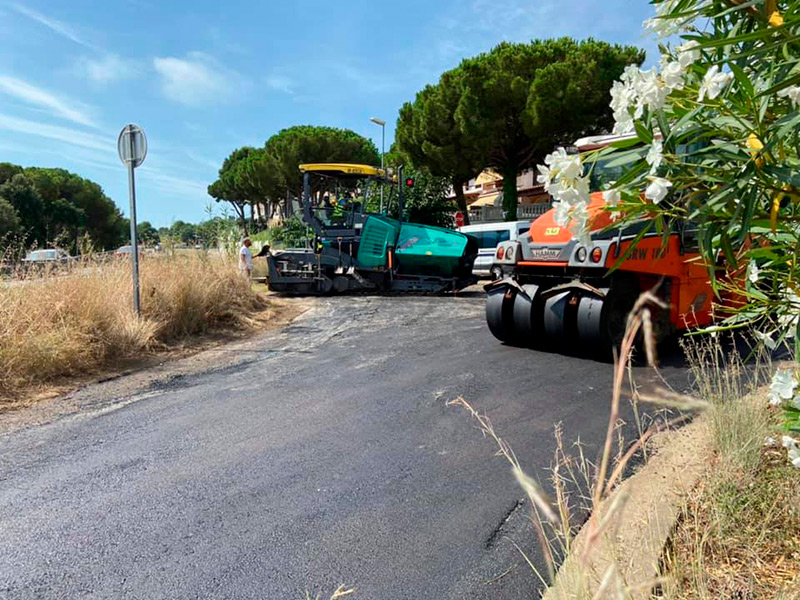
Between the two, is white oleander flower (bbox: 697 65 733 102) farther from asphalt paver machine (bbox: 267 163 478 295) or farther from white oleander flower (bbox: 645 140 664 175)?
asphalt paver machine (bbox: 267 163 478 295)

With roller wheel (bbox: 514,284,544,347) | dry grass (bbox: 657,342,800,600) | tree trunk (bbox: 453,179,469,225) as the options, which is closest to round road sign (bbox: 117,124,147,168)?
roller wheel (bbox: 514,284,544,347)

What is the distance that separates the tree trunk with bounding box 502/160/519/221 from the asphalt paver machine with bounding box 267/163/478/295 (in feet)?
33.3

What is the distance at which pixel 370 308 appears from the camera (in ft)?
35.8

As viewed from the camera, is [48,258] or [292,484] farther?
[48,258]

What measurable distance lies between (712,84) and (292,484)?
2.78 m

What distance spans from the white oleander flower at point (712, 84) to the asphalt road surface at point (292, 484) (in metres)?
1.91

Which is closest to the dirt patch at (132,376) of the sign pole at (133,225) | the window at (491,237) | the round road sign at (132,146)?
the sign pole at (133,225)

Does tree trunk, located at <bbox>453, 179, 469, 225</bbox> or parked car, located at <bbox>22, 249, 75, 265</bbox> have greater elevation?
tree trunk, located at <bbox>453, 179, 469, 225</bbox>

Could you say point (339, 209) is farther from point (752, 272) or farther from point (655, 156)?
point (655, 156)

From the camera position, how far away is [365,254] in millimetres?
13117

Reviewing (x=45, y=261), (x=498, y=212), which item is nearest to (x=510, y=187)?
(x=498, y=212)

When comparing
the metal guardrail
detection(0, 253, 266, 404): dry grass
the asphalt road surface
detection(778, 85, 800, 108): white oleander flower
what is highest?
the metal guardrail

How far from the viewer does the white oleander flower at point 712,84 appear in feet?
4.27

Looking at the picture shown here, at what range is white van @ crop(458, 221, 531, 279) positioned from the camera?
50.9ft
